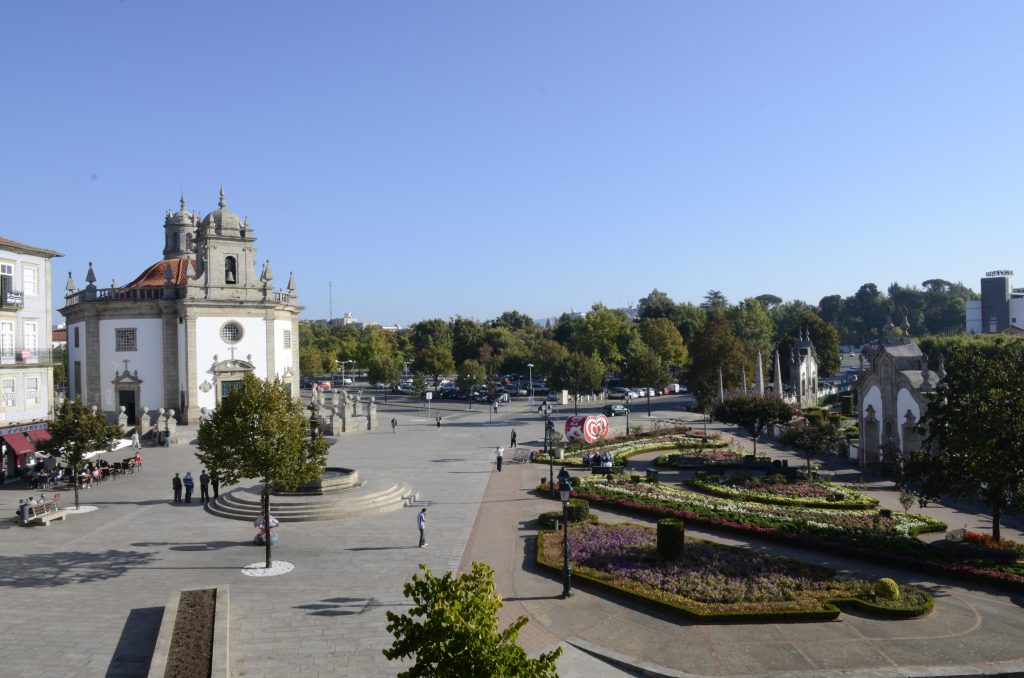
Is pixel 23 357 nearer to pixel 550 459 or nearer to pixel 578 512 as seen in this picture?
pixel 550 459

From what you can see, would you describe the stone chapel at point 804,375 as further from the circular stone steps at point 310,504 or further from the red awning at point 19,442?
the red awning at point 19,442

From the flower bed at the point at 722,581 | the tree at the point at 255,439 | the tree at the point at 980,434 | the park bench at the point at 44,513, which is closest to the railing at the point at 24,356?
the park bench at the point at 44,513

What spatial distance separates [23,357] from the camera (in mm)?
32562

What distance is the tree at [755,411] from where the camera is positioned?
37.4 metres

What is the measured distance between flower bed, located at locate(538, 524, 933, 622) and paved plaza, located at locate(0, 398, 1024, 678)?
364mm

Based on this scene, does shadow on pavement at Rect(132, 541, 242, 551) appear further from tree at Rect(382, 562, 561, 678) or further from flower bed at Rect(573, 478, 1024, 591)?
tree at Rect(382, 562, 561, 678)

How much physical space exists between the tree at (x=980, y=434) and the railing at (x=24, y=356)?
36375 millimetres

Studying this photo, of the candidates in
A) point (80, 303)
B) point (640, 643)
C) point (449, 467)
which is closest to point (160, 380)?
point (80, 303)

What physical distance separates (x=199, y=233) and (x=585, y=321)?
→ 52.6 metres

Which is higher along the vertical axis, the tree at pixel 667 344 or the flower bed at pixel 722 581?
the tree at pixel 667 344

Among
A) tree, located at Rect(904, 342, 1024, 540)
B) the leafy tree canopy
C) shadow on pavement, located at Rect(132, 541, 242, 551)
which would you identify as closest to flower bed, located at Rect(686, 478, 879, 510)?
tree, located at Rect(904, 342, 1024, 540)

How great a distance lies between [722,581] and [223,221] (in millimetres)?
45433

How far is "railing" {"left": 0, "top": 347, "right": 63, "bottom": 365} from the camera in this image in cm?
3184

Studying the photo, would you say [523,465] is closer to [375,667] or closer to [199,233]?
[375,667]
